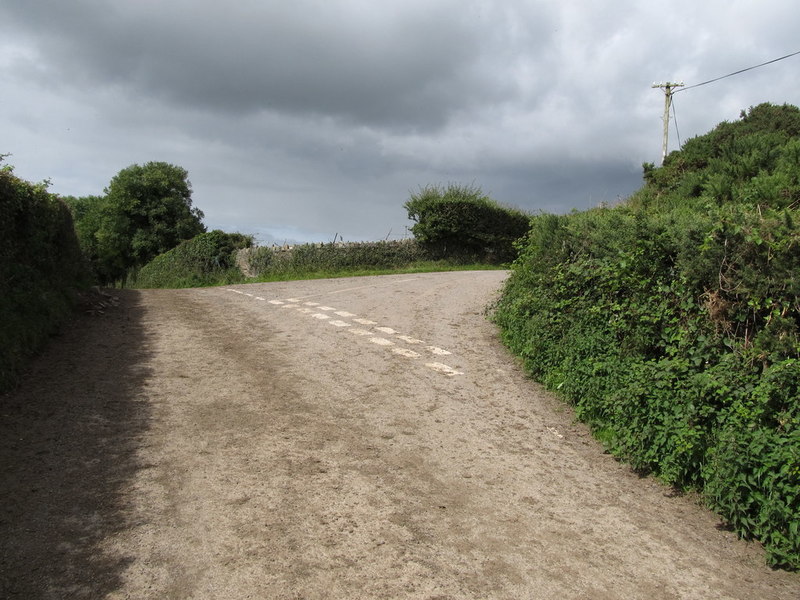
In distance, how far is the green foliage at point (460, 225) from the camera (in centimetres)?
2695

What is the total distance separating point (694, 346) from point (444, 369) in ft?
12.0

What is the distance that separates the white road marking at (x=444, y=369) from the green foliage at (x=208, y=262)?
59.8 ft

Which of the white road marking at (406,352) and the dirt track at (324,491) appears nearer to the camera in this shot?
the dirt track at (324,491)

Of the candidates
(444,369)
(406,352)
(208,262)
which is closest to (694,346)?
(444,369)

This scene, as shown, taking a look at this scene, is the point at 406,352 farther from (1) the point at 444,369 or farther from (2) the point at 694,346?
(2) the point at 694,346

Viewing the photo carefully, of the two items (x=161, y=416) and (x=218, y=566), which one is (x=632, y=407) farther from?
(x=161, y=416)

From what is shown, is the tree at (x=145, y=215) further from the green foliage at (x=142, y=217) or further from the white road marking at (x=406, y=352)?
the white road marking at (x=406, y=352)

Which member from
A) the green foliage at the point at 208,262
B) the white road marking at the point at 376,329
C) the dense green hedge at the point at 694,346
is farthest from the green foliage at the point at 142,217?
the dense green hedge at the point at 694,346

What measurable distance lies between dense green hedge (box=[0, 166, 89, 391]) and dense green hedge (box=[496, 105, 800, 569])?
701 cm

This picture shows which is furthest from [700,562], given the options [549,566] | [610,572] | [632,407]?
[632,407]

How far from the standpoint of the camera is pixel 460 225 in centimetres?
2719

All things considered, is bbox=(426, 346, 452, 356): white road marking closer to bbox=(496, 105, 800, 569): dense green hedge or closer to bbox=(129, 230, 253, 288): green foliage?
bbox=(496, 105, 800, 569): dense green hedge

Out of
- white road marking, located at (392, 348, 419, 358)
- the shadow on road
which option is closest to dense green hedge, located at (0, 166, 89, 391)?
the shadow on road

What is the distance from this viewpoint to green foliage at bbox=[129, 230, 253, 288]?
27.0 metres
